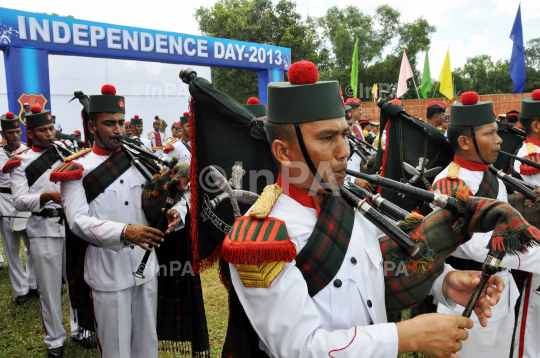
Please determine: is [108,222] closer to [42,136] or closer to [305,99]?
[305,99]

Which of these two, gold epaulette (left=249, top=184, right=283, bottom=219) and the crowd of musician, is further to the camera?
gold epaulette (left=249, top=184, right=283, bottom=219)

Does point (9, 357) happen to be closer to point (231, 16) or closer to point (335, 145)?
point (335, 145)

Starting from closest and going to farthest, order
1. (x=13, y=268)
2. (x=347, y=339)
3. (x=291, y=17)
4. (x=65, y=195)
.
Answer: (x=347, y=339), (x=65, y=195), (x=13, y=268), (x=291, y=17)

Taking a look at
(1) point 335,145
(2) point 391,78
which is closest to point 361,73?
(2) point 391,78

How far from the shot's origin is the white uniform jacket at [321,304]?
49.7 inches

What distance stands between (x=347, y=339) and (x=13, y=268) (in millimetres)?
5722

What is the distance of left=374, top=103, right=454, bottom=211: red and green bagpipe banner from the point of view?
3.73m

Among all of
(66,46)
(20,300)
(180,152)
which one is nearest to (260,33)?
(66,46)

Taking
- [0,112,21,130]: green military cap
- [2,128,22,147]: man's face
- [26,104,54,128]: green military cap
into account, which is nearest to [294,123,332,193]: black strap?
[26,104,54,128]: green military cap

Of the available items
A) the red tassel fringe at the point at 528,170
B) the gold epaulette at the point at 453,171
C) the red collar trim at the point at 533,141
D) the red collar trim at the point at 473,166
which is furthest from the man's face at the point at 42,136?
the red collar trim at the point at 533,141

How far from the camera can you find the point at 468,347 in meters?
3.02

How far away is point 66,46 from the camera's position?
10.8 meters

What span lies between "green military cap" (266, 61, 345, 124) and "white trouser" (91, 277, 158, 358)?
7.09 ft

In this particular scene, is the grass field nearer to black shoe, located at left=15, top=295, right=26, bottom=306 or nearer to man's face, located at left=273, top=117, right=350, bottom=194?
black shoe, located at left=15, top=295, right=26, bottom=306
